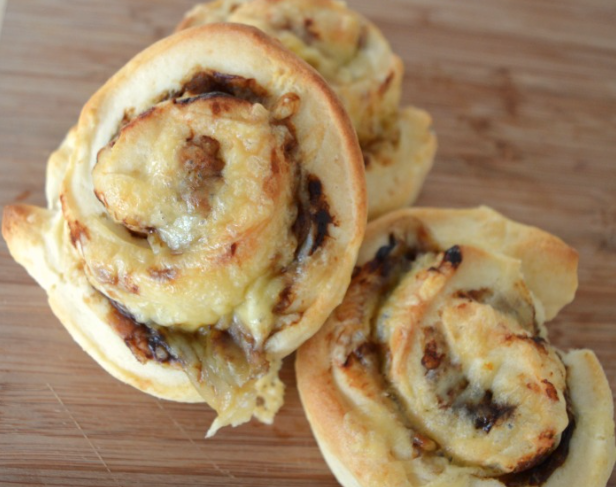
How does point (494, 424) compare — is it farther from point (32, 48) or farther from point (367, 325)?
point (32, 48)

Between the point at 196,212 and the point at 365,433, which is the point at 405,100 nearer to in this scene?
the point at 196,212

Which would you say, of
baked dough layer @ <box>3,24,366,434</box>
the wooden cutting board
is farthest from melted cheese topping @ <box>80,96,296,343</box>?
the wooden cutting board

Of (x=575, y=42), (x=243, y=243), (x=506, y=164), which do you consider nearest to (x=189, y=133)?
(x=243, y=243)

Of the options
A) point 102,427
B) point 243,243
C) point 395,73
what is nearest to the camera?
point 243,243

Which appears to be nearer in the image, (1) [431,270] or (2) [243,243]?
(2) [243,243]

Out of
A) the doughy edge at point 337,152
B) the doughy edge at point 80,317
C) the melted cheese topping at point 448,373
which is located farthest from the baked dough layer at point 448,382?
the doughy edge at point 80,317

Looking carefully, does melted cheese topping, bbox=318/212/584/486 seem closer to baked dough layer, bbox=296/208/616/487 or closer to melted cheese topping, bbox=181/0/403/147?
baked dough layer, bbox=296/208/616/487

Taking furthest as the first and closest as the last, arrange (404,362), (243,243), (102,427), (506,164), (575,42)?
(575,42)
(506,164)
(102,427)
(404,362)
(243,243)
